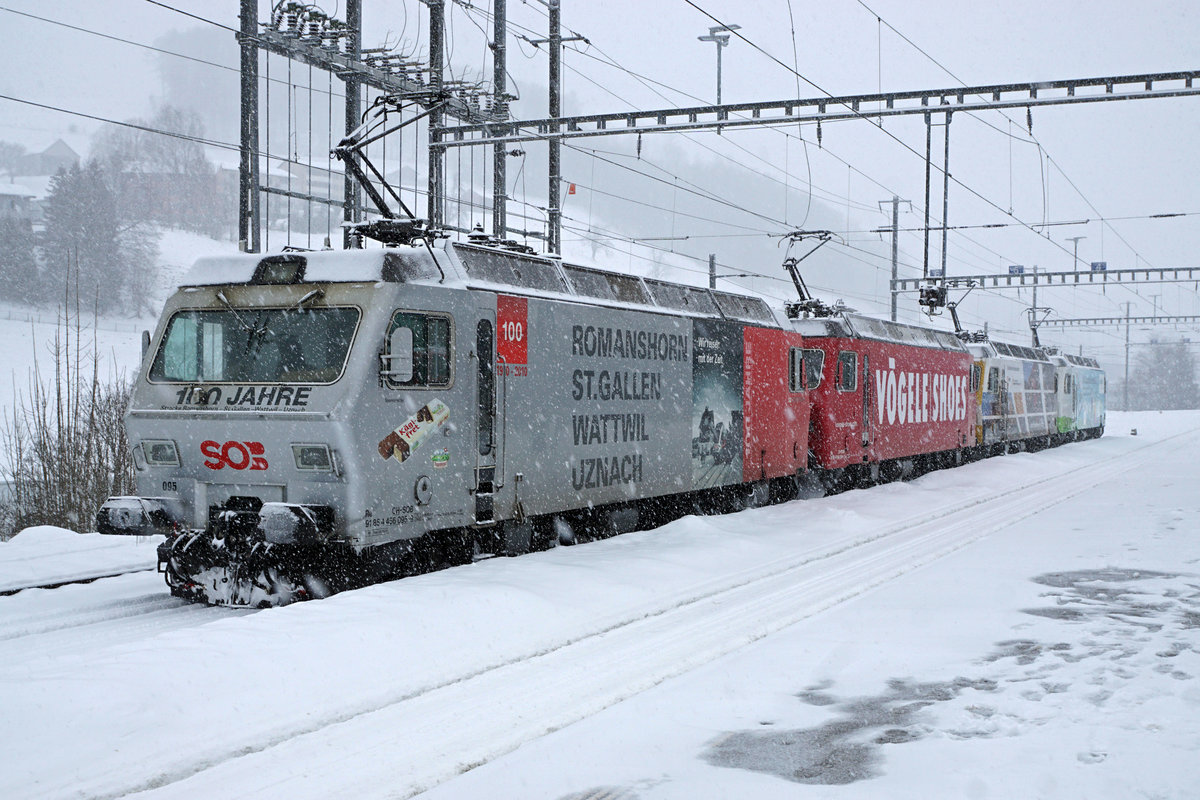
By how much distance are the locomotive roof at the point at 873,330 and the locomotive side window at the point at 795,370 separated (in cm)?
213

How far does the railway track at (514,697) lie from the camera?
17.6 ft

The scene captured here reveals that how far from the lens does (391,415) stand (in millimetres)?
9664

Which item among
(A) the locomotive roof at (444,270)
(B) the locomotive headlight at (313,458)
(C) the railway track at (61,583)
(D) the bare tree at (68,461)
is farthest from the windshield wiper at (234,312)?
(D) the bare tree at (68,461)

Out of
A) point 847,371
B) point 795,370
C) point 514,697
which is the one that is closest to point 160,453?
point 514,697

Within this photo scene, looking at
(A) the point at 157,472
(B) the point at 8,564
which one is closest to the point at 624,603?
(A) the point at 157,472

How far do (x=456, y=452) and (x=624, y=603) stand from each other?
219 centimetres

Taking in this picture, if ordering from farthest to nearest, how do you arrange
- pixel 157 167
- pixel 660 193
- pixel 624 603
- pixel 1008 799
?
pixel 660 193, pixel 157 167, pixel 624 603, pixel 1008 799

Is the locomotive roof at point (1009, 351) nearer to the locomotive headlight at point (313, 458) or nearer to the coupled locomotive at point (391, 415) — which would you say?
the coupled locomotive at point (391, 415)

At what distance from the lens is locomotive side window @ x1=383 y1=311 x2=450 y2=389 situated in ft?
31.5

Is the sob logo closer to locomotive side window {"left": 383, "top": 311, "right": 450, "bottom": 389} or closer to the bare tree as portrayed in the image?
locomotive side window {"left": 383, "top": 311, "right": 450, "bottom": 389}

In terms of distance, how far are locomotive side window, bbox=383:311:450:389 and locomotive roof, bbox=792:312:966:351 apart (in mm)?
11960

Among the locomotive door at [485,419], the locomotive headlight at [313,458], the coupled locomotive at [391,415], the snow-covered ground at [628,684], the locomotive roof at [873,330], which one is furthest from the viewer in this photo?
the locomotive roof at [873,330]

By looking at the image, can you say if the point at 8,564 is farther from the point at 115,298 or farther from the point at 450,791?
the point at 115,298

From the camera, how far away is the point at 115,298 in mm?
60719
